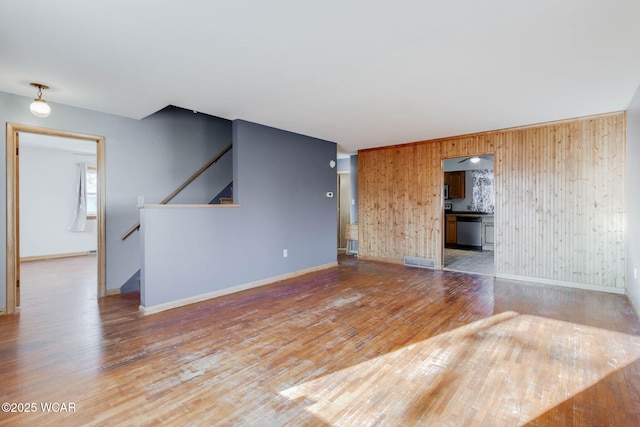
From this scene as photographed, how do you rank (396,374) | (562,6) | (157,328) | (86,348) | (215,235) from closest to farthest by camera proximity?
(562,6) < (396,374) < (86,348) < (157,328) < (215,235)

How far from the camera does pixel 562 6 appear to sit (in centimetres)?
192

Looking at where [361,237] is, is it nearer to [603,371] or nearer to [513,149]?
[513,149]

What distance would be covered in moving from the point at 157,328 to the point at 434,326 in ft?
8.87

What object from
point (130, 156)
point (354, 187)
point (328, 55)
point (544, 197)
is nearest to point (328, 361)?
point (328, 55)

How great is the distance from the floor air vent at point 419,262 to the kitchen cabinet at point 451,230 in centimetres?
299

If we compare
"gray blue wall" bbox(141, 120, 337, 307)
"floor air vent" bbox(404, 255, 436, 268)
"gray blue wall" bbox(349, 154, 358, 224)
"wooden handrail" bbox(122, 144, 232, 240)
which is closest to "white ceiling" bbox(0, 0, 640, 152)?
"gray blue wall" bbox(141, 120, 337, 307)

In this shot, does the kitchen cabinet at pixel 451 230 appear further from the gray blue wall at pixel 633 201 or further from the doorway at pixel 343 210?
the gray blue wall at pixel 633 201

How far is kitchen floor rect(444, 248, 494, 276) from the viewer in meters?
5.57

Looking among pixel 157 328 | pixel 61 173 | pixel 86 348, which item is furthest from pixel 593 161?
pixel 61 173

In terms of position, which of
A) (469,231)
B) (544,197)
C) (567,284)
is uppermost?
(544,197)

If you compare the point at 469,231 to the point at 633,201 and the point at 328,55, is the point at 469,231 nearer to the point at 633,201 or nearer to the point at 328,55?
the point at 633,201

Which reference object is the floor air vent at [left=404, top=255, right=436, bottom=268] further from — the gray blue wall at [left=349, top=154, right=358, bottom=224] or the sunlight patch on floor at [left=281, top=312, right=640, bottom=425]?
the sunlight patch on floor at [left=281, top=312, right=640, bottom=425]

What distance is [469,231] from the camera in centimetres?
806

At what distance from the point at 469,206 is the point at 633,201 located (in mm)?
4883
